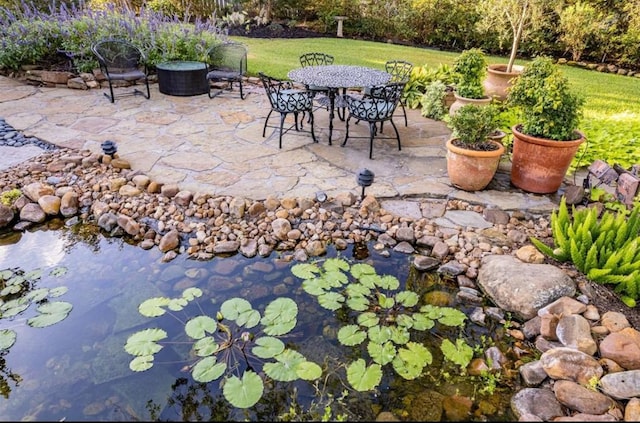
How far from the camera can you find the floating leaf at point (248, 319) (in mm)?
2305

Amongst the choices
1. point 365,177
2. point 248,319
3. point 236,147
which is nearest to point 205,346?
point 248,319

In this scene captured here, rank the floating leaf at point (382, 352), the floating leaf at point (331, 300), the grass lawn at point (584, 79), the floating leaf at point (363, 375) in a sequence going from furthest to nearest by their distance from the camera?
the grass lawn at point (584, 79)
the floating leaf at point (331, 300)
the floating leaf at point (382, 352)
the floating leaf at point (363, 375)

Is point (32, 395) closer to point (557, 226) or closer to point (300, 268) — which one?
point (300, 268)

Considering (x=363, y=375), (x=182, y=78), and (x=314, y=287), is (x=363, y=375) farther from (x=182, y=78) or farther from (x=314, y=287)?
(x=182, y=78)

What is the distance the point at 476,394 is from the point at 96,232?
112 inches

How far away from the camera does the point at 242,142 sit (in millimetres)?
4508

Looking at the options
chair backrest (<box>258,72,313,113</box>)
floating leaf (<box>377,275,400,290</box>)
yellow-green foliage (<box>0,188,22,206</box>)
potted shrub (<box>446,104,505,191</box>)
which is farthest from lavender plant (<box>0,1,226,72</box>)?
floating leaf (<box>377,275,400,290</box>)

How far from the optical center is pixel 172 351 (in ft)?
7.15

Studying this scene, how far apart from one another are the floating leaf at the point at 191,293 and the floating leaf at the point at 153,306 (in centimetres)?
10

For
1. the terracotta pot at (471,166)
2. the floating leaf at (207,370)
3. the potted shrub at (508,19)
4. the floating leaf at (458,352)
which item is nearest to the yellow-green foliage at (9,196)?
the floating leaf at (207,370)

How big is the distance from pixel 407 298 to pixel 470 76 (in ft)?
11.1

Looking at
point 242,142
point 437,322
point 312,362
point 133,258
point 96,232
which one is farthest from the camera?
point 242,142

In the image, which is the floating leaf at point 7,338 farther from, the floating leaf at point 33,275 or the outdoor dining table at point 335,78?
the outdoor dining table at point 335,78

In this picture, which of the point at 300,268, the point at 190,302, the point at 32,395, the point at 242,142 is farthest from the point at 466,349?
the point at 242,142
